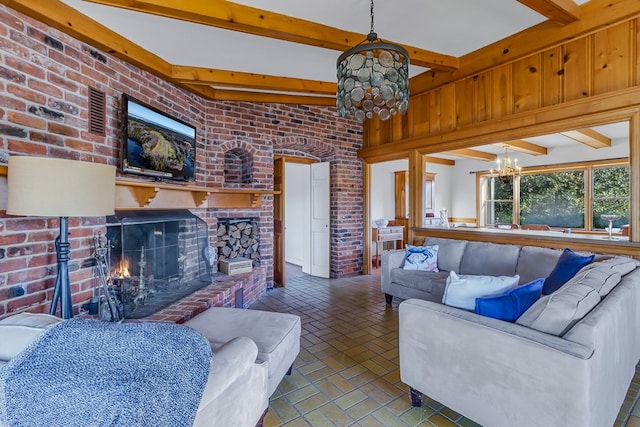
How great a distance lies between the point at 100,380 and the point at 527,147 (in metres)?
7.12

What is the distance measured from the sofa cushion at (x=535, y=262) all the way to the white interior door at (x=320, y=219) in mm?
2785

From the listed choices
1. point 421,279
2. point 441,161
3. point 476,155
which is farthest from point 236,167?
point 441,161

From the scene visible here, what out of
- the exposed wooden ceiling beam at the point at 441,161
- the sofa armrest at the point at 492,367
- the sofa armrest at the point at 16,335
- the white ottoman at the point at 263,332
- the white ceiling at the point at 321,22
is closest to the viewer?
the sofa armrest at the point at 16,335

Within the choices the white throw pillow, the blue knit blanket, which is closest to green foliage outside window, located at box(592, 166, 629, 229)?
the white throw pillow

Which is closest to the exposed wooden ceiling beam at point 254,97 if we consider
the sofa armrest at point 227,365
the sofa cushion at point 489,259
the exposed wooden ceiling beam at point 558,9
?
the exposed wooden ceiling beam at point 558,9

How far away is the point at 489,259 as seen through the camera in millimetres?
3260

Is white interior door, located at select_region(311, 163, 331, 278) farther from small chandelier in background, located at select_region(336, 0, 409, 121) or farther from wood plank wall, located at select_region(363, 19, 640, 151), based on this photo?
small chandelier in background, located at select_region(336, 0, 409, 121)

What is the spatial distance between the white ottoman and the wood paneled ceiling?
212 centimetres

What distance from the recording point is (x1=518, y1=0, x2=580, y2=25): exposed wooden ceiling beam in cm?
236

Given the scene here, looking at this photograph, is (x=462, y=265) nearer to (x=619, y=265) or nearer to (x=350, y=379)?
(x=619, y=265)

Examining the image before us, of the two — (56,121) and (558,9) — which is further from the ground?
(558,9)

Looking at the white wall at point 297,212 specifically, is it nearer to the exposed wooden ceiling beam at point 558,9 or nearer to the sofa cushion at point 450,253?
the sofa cushion at point 450,253

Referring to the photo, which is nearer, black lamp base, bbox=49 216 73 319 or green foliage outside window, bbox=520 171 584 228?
black lamp base, bbox=49 216 73 319

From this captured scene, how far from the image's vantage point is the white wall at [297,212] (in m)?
5.64
